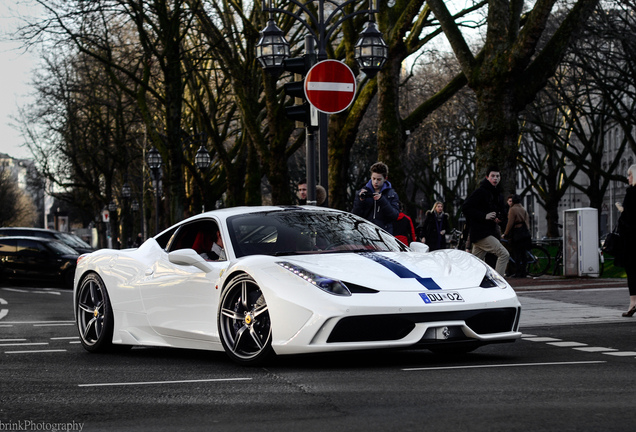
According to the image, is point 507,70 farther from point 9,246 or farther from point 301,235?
point 9,246

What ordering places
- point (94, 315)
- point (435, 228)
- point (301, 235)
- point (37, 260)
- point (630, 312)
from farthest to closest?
point (37, 260)
point (435, 228)
point (630, 312)
point (94, 315)
point (301, 235)

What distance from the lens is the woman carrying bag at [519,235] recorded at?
68.6ft

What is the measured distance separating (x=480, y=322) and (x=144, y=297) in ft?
10.0

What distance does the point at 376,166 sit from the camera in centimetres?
1172

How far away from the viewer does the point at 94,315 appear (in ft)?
29.8

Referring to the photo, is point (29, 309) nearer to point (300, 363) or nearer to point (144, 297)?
point (144, 297)

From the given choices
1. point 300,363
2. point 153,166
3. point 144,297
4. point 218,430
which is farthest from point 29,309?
point 153,166

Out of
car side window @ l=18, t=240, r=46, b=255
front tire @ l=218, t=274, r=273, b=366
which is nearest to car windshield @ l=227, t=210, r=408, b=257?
front tire @ l=218, t=274, r=273, b=366

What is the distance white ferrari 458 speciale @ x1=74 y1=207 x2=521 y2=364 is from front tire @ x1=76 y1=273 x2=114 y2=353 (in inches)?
0.7

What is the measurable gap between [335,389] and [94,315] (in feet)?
12.9

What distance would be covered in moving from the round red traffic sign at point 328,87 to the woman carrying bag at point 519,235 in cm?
940

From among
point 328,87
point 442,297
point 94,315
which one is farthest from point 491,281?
point 328,87

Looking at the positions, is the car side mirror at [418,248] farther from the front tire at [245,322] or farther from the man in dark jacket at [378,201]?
the man in dark jacket at [378,201]

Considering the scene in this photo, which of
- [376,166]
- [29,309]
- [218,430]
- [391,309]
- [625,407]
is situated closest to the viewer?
[218,430]
